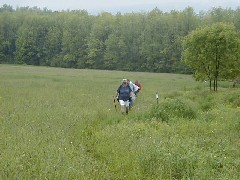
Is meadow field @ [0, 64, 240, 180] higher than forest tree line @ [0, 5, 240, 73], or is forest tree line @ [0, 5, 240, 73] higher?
forest tree line @ [0, 5, 240, 73]

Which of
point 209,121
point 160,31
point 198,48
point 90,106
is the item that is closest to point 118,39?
point 160,31

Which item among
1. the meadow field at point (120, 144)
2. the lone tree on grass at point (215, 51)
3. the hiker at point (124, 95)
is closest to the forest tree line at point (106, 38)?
the lone tree on grass at point (215, 51)

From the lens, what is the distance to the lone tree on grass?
26844 millimetres

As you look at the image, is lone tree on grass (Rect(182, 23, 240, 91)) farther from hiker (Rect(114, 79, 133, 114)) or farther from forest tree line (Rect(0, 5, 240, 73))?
forest tree line (Rect(0, 5, 240, 73))

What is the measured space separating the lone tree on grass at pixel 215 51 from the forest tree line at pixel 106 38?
36.3m

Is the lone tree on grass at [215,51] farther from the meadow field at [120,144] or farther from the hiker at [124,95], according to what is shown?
the hiker at [124,95]

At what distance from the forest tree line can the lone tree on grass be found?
1430 inches

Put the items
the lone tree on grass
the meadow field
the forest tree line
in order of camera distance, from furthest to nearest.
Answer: the forest tree line → the lone tree on grass → the meadow field

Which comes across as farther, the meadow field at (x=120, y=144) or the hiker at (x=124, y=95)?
the hiker at (x=124, y=95)

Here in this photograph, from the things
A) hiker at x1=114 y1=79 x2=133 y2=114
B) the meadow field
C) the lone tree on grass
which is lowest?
the meadow field

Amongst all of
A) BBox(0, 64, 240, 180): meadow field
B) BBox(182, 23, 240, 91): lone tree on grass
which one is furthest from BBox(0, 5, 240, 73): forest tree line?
BBox(0, 64, 240, 180): meadow field

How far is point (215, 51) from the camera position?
89.0 ft

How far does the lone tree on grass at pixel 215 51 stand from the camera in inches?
1057

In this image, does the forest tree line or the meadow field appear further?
the forest tree line
